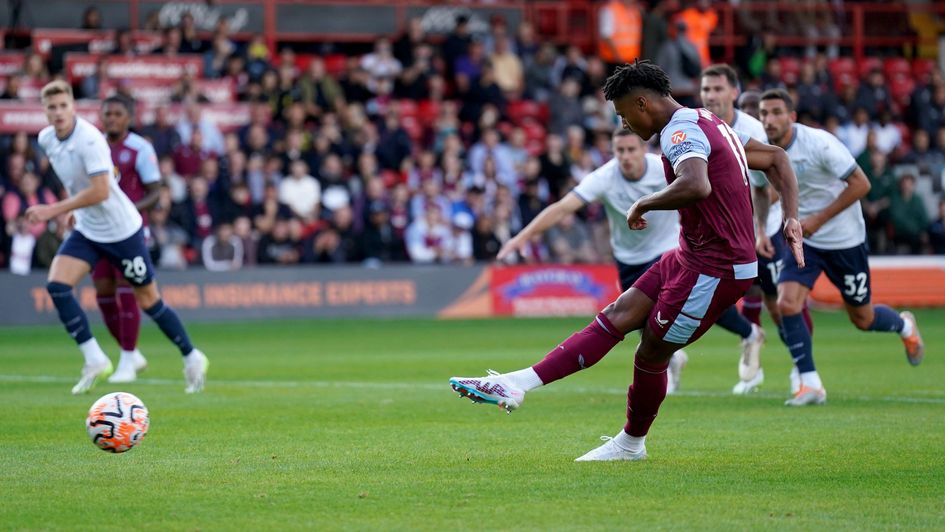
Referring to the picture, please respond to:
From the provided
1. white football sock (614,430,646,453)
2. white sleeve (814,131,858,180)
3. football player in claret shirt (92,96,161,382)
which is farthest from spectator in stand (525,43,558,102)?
white football sock (614,430,646,453)

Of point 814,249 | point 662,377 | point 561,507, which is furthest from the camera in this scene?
point 814,249

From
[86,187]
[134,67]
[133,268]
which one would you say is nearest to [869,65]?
[134,67]

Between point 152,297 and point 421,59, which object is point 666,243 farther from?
point 421,59

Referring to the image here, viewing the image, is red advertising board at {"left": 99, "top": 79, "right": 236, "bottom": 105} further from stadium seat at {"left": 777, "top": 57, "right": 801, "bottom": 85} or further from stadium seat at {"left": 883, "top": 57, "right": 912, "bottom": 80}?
stadium seat at {"left": 883, "top": 57, "right": 912, "bottom": 80}

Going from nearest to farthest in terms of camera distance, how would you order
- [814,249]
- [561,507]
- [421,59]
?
[561,507], [814,249], [421,59]

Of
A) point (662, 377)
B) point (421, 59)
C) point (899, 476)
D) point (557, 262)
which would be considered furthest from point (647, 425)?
point (421, 59)

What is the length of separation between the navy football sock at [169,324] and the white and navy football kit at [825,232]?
501cm

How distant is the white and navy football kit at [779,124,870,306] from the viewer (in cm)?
1148

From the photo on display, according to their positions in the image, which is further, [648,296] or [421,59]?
[421,59]

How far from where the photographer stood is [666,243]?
41.8 feet

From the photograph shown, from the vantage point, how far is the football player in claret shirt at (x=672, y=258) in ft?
24.9

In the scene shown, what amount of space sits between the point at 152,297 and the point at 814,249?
557cm

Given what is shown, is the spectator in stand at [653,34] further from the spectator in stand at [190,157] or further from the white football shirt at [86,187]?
the white football shirt at [86,187]

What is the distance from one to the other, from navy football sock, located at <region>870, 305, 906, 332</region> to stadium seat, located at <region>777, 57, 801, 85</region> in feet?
67.5
